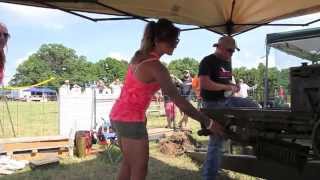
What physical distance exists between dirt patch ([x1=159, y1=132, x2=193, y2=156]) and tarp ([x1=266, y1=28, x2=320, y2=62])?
108 inches

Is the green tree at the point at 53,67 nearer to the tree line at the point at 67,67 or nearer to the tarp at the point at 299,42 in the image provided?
the tree line at the point at 67,67

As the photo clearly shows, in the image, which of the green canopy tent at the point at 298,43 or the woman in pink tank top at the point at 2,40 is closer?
the woman in pink tank top at the point at 2,40

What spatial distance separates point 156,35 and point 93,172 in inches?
156

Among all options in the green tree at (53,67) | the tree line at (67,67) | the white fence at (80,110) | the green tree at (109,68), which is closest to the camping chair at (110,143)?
the white fence at (80,110)

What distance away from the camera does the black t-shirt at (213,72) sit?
5270 millimetres

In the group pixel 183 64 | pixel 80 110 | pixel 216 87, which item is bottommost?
pixel 80 110

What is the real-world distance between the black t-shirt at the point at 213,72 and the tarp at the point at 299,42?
3.92m

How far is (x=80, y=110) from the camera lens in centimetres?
1072

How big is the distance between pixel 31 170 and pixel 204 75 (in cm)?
338

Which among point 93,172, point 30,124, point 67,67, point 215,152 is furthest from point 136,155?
point 67,67

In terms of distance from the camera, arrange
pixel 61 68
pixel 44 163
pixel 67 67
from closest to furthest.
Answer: pixel 44 163
pixel 67 67
pixel 61 68

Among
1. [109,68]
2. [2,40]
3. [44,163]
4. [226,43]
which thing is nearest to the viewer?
[2,40]

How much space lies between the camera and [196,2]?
19.9 feet

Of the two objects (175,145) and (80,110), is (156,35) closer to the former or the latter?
(175,145)
